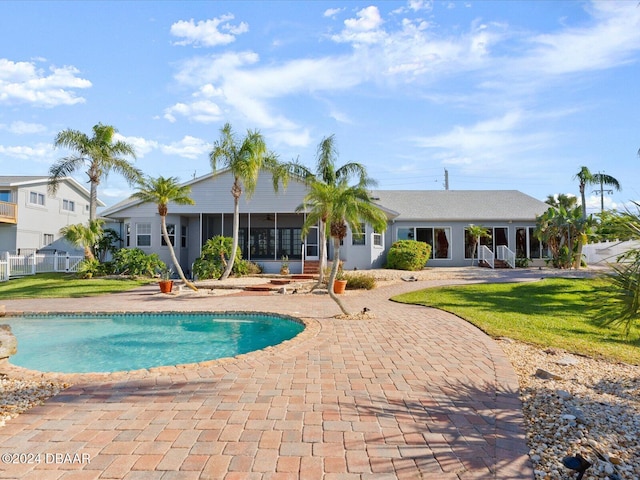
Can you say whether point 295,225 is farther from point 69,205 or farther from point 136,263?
point 69,205

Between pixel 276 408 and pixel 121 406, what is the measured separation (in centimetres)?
182

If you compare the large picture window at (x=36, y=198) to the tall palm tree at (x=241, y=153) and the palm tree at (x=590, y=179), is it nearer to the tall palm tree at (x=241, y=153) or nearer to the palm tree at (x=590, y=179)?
the tall palm tree at (x=241, y=153)

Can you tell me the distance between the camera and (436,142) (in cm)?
2345

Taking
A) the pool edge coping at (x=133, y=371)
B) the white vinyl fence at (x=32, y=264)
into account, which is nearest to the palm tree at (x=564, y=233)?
the pool edge coping at (x=133, y=371)

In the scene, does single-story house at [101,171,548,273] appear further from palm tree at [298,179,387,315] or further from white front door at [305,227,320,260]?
palm tree at [298,179,387,315]

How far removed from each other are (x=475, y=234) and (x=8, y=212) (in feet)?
103

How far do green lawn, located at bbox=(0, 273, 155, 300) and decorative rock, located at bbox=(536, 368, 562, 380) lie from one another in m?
17.2

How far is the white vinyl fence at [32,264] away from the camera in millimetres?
22047

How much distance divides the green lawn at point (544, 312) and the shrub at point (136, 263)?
14.9 metres

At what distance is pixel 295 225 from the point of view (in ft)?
84.2

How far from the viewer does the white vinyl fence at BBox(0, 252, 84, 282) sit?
868 inches

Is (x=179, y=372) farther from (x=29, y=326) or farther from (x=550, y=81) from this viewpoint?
(x=550, y=81)

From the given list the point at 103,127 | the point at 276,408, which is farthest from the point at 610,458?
the point at 103,127

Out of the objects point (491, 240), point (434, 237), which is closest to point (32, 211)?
point (434, 237)
